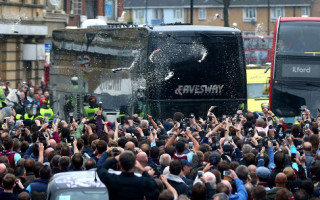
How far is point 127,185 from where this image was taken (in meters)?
8.22

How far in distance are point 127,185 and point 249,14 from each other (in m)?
82.8

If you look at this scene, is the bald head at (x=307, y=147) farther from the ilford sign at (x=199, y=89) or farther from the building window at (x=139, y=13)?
the building window at (x=139, y=13)

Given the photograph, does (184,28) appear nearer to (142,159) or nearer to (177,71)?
(177,71)

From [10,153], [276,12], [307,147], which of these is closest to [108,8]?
[10,153]

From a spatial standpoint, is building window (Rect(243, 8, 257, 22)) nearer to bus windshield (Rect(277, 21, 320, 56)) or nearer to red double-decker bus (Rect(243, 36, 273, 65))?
red double-decker bus (Rect(243, 36, 273, 65))

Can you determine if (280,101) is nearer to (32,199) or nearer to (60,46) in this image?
(60,46)

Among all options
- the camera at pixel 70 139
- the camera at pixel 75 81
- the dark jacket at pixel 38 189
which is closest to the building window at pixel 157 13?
the camera at pixel 75 81

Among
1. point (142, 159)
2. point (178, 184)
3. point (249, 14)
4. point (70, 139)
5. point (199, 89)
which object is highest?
point (249, 14)

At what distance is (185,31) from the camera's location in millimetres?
19172

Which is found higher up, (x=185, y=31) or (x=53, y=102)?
(x=185, y=31)

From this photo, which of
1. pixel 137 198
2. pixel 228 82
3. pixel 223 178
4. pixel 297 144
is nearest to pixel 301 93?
pixel 228 82

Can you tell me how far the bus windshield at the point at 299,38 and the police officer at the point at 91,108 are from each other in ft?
15.7

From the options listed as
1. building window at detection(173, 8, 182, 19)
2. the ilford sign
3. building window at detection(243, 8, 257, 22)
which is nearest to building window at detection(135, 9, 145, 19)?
building window at detection(173, 8, 182, 19)

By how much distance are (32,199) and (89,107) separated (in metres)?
11.2
